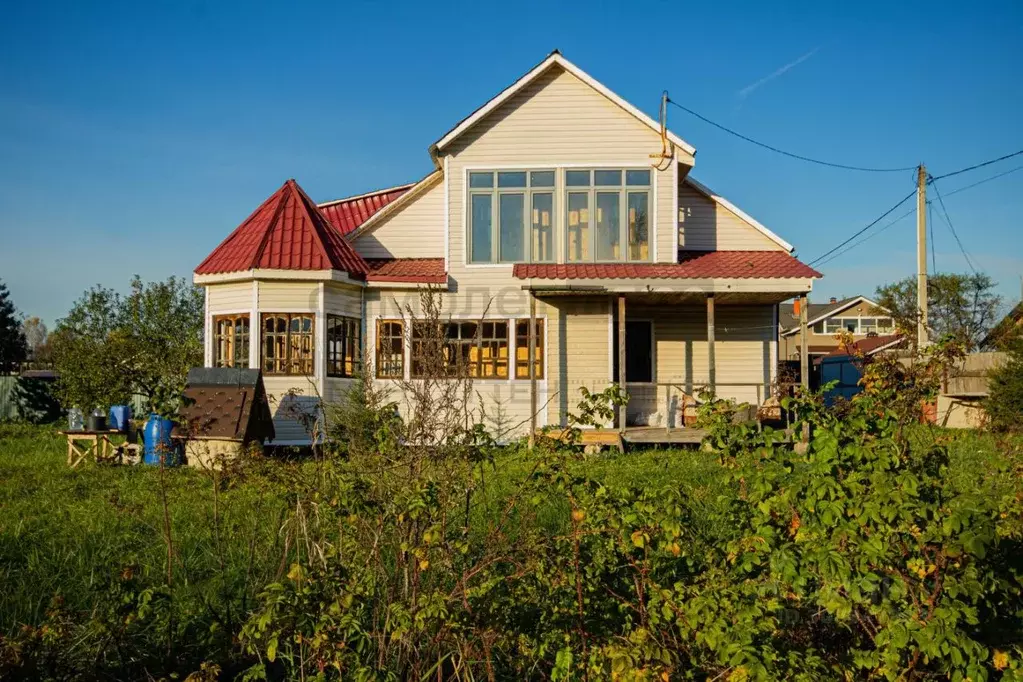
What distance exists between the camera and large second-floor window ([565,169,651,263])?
1639cm

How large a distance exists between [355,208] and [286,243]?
15.3 feet

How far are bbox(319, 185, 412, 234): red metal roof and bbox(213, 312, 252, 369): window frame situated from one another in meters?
3.99

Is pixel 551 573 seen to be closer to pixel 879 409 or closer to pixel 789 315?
pixel 879 409

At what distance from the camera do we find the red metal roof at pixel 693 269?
49.9 ft

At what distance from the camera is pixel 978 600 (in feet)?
12.8

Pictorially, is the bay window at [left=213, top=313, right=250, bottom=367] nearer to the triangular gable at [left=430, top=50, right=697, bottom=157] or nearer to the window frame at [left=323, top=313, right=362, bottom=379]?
the window frame at [left=323, top=313, right=362, bottom=379]

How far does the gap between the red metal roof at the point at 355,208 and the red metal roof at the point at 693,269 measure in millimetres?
5290

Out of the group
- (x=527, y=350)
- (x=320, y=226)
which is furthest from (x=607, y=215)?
(x=320, y=226)

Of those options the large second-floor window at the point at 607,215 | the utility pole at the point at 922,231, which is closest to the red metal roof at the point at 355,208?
the large second-floor window at the point at 607,215

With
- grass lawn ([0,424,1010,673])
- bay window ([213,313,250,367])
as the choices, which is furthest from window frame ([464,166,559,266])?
grass lawn ([0,424,1010,673])

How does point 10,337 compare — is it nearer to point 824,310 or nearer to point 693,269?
point 693,269

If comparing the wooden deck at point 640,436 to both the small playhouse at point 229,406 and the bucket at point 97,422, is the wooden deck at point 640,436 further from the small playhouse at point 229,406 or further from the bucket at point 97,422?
the bucket at point 97,422

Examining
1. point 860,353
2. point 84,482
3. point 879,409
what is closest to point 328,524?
point 879,409

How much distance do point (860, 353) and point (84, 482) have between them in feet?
33.9
